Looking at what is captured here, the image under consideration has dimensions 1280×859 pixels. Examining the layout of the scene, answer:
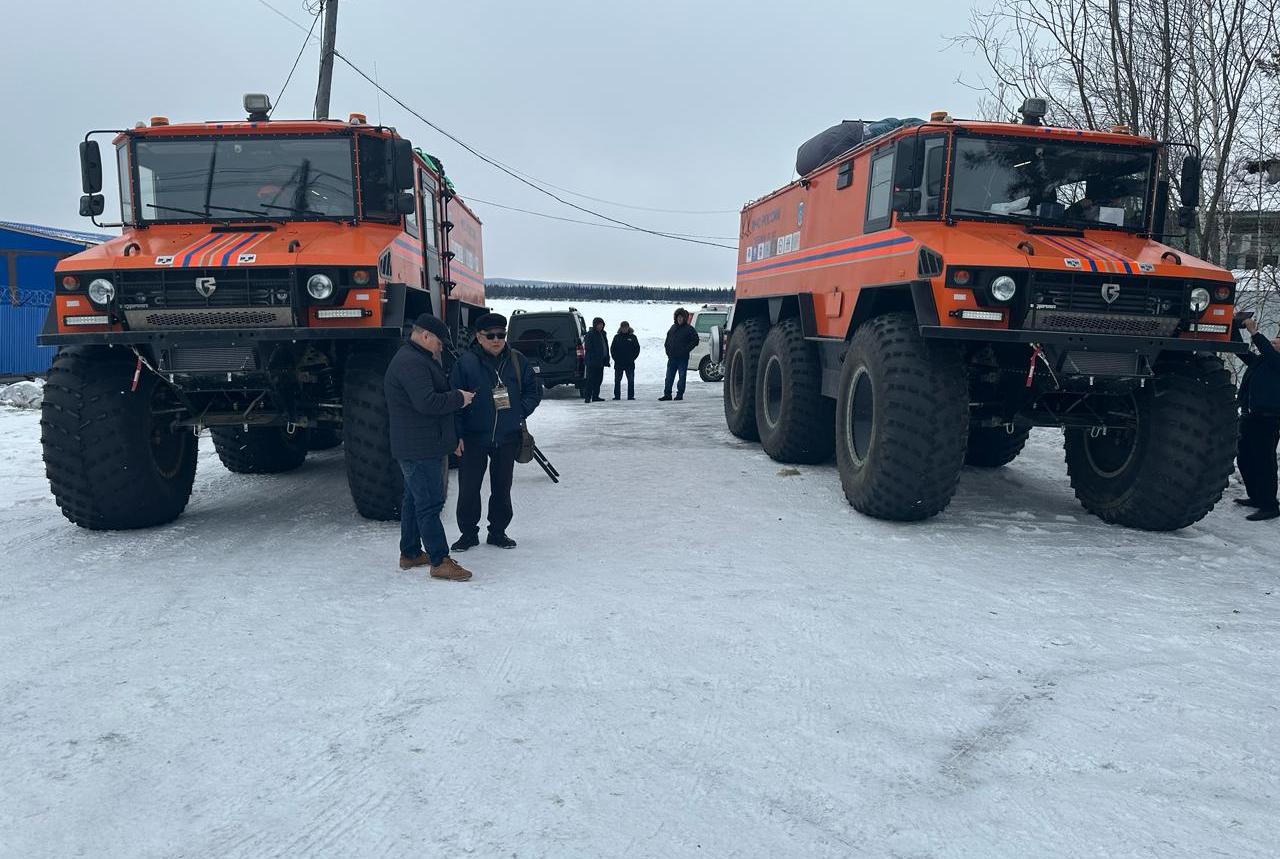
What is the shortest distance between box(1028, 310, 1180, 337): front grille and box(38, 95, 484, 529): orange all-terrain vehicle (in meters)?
4.37

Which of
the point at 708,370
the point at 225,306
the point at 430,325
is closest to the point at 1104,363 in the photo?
the point at 430,325

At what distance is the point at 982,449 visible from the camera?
912 centimetres

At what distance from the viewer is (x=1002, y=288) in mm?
5910

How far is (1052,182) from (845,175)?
1.88 m

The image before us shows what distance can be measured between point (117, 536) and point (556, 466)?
162 inches

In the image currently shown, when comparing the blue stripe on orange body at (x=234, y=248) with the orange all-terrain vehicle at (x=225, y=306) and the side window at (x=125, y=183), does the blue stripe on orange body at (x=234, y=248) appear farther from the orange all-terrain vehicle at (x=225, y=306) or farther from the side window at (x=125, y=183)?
the side window at (x=125, y=183)

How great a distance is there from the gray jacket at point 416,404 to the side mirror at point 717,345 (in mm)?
14950

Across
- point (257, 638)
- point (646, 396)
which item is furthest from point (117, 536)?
point (646, 396)

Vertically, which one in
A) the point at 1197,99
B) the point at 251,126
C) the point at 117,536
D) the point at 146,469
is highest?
the point at 1197,99

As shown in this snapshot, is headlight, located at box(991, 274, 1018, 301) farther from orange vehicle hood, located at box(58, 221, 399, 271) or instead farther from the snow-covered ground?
orange vehicle hood, located at box(58, 221, 399, 271)

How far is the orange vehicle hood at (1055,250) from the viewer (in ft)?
19.5

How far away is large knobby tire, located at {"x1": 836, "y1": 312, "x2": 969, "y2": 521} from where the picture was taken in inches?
242

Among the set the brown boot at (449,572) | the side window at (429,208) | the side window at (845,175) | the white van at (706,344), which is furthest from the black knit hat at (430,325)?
the white van at (706,344)

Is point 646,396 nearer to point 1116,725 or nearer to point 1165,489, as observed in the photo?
point 1165,489
